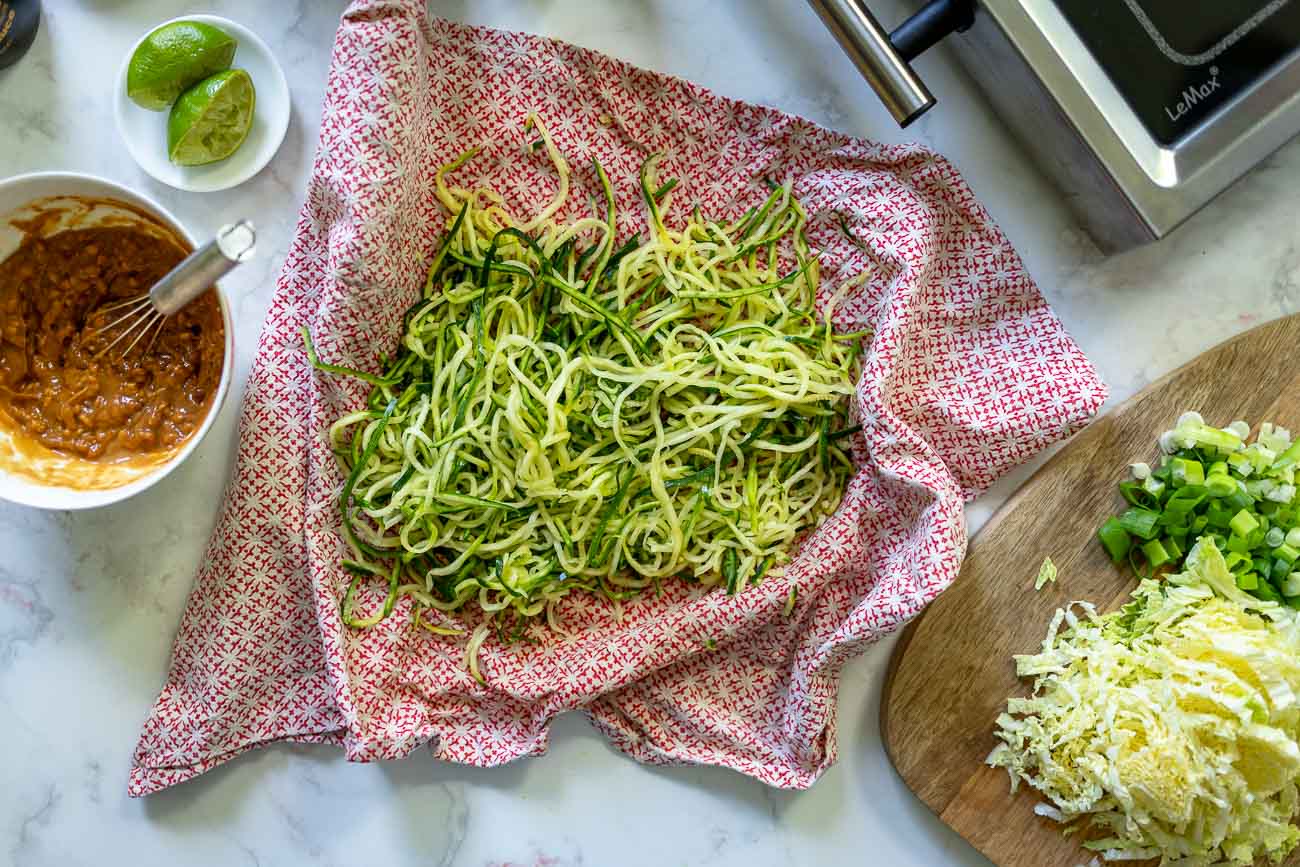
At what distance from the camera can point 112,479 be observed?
5.70 ft

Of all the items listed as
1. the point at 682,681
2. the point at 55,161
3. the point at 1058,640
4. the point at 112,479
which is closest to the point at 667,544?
the point at 682,681

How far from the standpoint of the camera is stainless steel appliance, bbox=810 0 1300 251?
1.66 m

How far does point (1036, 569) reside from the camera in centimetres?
190

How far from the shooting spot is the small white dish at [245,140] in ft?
5.99

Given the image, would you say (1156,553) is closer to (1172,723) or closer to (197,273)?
(1172,723)

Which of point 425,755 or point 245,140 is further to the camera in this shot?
point 425,755

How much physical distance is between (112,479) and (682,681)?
989 mm

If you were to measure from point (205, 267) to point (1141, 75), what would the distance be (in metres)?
1.40

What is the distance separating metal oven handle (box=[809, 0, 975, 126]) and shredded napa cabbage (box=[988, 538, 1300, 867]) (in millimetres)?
881

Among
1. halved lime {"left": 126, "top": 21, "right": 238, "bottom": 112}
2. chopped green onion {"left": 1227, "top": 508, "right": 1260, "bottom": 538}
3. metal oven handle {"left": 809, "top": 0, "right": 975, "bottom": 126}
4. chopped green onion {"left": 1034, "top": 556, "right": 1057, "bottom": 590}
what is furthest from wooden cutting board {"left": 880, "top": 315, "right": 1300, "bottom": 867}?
halved lime {"left": 126, "top": 21, "right": 238, "bottom": 112}

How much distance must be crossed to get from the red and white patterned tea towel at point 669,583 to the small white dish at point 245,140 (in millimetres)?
171

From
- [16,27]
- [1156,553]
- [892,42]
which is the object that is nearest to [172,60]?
[16,27]

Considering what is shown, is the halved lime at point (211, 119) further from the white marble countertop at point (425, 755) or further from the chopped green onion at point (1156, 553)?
the chopped green onion at point (1156, 553)

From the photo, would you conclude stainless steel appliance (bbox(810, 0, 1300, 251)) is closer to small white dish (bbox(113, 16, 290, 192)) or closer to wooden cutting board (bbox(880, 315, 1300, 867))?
wooden cutting board (bbox(880, 315, 1300, 867))
